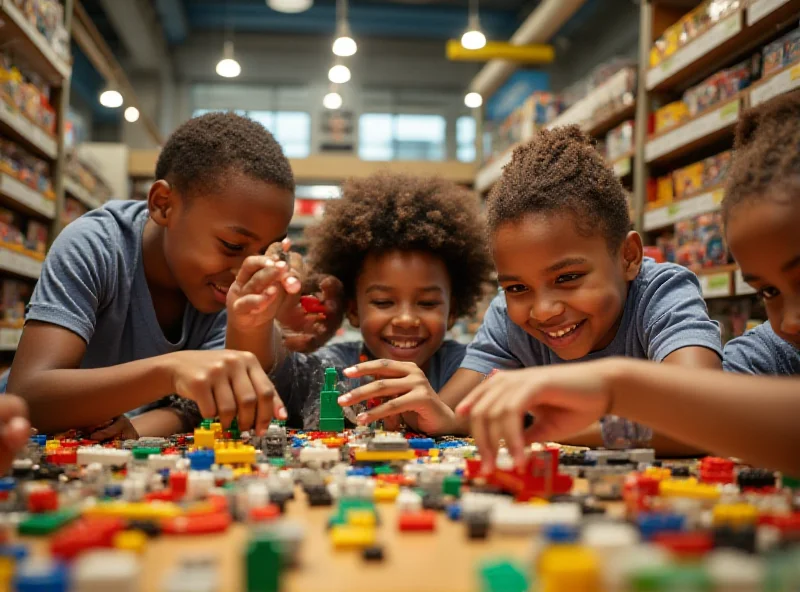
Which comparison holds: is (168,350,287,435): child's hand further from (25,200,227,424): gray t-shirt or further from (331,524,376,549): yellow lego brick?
(25,200,227,424): gray t-shirt

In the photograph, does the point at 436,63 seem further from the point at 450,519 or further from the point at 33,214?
the point at 450,519

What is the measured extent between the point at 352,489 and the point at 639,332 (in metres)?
1.05

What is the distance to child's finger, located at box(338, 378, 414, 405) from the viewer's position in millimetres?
1415

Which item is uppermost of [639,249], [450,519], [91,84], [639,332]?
[91,84]

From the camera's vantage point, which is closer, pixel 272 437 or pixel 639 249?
pixel 272 437

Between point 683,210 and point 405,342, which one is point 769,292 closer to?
point 405,342

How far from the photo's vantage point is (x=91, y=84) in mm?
11375

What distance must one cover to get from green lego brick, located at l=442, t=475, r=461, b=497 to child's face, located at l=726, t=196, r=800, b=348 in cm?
65

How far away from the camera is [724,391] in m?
0.86

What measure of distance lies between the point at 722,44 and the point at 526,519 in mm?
2904

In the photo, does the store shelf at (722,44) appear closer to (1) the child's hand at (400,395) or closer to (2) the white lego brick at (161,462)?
(1) the child's hand at (400,395)

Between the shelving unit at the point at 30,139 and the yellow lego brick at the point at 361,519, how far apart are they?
9.70 ft

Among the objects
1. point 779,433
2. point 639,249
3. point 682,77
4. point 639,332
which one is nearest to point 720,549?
point 779,433

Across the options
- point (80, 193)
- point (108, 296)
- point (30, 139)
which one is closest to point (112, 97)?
point (80, 193)
